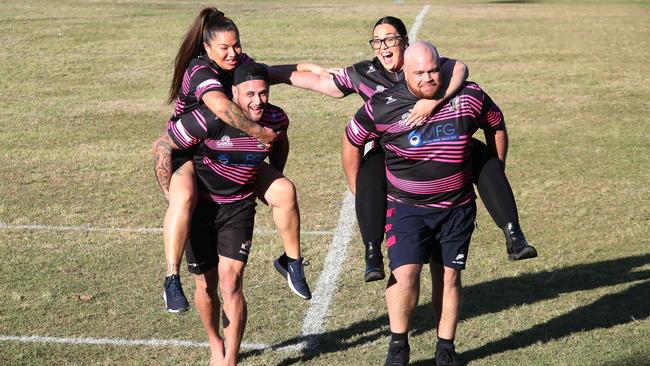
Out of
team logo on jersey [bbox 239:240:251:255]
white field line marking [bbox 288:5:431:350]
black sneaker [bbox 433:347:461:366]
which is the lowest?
white field line marking [bbox 288:5:431:350]

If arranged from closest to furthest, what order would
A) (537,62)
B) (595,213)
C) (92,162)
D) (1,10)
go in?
(595,213), (92,162), (537,62), (1,10)

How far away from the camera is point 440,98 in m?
6.81

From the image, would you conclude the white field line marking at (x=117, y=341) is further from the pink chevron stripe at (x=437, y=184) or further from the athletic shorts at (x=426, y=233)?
the pink chevron stripe at (x=437, y=184)

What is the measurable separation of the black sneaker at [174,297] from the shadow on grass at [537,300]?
952mm

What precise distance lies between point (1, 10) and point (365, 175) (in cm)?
2390

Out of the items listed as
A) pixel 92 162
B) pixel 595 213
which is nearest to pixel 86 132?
pixel 92 162

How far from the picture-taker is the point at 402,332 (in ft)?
23.7

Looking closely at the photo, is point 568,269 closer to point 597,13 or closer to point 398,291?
point 398,291

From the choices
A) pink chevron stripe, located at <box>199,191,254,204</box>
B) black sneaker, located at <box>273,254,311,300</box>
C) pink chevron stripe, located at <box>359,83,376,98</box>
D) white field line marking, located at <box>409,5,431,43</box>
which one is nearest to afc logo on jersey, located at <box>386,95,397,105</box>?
pink chevron stripe, located at <box>359,83,376,98</box>

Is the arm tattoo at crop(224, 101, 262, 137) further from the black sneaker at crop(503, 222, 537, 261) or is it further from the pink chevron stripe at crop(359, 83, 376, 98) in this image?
the black sneaker at crop(503, 222, 537, 261)

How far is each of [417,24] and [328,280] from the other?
19.1m

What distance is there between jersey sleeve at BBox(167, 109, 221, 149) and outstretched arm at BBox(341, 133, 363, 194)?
0.83 metres

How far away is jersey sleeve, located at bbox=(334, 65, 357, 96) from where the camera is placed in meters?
7.83

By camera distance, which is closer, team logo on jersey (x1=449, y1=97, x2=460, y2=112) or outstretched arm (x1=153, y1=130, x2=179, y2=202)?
team logo on jersey (x1=449, y1=97, x2=460, y2=112)
